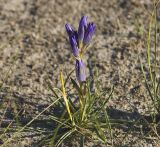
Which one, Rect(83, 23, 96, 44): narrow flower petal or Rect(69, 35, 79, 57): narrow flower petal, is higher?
Rect(83, 23, 96, 44): narrow flower petal

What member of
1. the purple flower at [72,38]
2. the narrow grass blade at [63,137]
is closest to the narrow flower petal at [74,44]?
the purple flower at [72,38]

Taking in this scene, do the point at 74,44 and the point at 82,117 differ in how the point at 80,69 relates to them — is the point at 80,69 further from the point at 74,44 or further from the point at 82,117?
the point at 82,117

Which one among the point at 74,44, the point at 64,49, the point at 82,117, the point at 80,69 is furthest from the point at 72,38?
the point at 64,49

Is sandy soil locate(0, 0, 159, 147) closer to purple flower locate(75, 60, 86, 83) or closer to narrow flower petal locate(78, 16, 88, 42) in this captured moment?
purple flower locate(75, 60, 86, 83)

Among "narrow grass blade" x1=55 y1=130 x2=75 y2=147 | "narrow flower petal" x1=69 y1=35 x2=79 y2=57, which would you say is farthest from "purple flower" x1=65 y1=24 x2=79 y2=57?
"narrow grass blade" x1=55 y1=130 x2=75 y2=147

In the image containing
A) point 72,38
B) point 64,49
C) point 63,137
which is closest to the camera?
point 72,38

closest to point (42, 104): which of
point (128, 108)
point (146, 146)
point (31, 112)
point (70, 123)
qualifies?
point (31, 112)

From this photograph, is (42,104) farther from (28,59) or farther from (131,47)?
(131,47)

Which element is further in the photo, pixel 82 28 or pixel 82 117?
pixel 82 117
